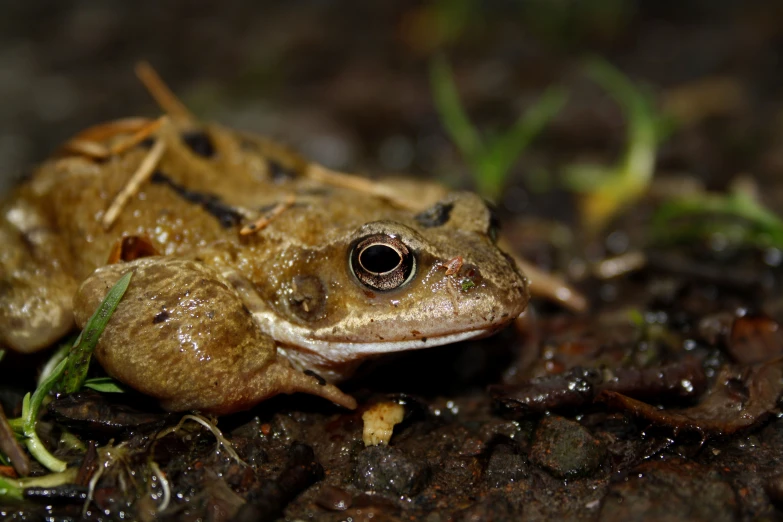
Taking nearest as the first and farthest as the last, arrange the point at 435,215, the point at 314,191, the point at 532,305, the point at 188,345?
the point at 188,345 < the point at 435,215 < the point at 314,191 < the point at 532,305

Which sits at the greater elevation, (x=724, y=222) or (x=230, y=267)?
(x=230, y=267)

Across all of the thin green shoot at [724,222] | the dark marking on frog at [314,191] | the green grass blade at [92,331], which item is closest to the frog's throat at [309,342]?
the green grass blade at [92,331]

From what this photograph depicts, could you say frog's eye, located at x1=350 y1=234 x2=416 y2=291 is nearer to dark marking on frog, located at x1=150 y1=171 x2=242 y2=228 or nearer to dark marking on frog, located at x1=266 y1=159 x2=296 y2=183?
dark marking on frog, located at x1=150 y1=171 x2=242 y2=228

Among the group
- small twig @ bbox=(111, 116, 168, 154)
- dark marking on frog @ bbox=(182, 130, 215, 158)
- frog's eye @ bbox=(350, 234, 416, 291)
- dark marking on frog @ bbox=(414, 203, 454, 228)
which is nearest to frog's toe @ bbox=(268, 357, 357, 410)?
frog's eye @ bbox=(350, 234, 416, 291)

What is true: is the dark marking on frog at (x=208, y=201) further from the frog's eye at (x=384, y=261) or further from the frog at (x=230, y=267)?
the frog's eye at (x=384, y=261)

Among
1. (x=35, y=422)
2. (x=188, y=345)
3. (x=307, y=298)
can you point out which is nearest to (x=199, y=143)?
(x=307, y=298)

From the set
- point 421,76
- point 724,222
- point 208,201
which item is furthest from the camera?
point 421,76

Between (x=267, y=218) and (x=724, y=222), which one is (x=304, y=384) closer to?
(x=267, y=218)

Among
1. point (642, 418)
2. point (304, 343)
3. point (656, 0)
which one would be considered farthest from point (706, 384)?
point (656, 0)

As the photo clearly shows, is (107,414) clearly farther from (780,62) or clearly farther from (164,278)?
(780,62)
